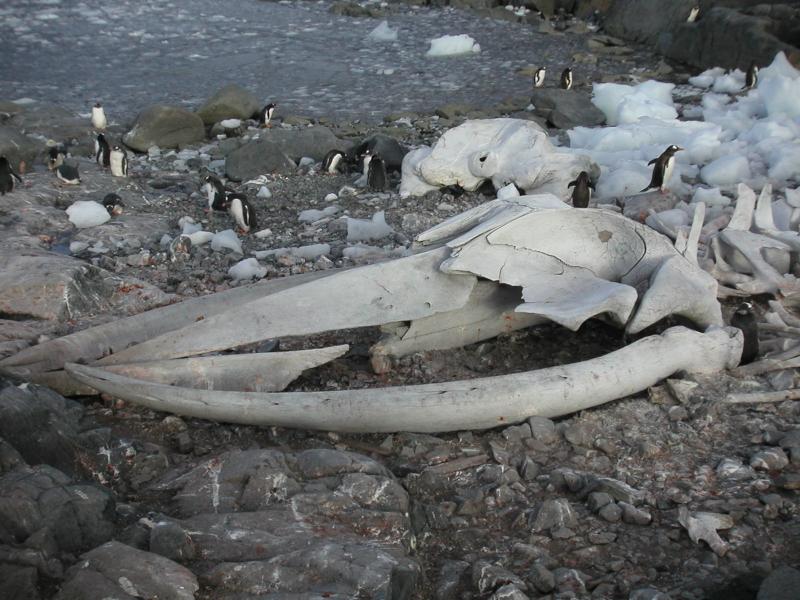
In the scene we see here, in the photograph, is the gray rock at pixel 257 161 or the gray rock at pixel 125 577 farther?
the gray rock at pixel 257 161

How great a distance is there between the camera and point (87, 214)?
7.34 metres

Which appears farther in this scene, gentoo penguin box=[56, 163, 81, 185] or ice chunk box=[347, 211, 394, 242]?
gentoo penguin box=[56, 163, 81, 185]

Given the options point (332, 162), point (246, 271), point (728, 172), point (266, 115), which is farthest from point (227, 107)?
point (728, 172)

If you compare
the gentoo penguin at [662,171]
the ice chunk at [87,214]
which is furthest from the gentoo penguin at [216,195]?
the gentoo penguin at [662,171]

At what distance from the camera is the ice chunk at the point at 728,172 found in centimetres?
736

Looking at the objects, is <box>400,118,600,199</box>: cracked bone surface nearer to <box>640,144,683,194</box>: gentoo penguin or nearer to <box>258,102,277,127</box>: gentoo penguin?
<box>640,144,683,194</box>: gentoo penguin

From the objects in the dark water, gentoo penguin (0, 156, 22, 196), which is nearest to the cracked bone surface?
gentoo penguin (0, 156, 22, 196)

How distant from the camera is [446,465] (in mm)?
3779

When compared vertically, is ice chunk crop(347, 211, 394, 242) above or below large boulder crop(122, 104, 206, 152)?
above

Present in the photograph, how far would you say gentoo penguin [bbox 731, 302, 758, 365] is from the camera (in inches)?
176

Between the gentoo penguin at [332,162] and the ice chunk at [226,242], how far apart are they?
222cm

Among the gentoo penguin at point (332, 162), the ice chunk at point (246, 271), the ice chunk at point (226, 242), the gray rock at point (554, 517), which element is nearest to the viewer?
the gray rock at point (554, 517)

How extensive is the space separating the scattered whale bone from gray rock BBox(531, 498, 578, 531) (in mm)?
542

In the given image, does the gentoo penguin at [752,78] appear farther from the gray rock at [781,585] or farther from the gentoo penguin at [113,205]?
the gray rock at [781,585]
